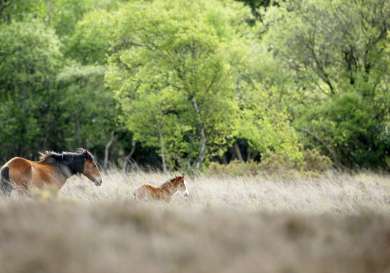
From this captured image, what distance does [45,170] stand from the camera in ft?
42.4

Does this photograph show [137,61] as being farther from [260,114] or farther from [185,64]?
[260,114]

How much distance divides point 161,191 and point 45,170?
2133 mm

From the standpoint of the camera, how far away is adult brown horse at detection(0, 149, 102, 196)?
12195 mm

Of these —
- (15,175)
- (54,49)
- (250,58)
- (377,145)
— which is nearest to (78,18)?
(54,49)

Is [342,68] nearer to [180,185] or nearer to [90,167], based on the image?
[180,185]

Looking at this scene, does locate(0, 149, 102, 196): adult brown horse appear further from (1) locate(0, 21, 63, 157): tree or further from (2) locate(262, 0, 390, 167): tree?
(1) locate(0, 21, 63, 157): tree

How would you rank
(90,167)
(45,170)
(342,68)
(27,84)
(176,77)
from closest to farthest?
(45,170) → (90,167) → (176,77) → (342,68) → (27,84)

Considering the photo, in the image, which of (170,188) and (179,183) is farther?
(179,183)

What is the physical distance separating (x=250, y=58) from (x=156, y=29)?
5267mm

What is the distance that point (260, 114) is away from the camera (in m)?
28.8

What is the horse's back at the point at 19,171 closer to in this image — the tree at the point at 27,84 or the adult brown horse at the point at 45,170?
the adult brown horse at the point at 45,170

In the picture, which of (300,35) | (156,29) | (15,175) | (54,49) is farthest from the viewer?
(54,49)

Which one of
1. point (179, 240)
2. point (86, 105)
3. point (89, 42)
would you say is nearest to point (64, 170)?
point (179, 240)

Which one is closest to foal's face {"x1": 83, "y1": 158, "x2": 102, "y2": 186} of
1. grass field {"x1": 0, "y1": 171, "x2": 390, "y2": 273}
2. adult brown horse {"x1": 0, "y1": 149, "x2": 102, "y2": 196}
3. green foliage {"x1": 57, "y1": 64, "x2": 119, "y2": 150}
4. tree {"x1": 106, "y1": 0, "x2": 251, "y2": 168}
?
adult brown horse {"x1": 0, "y1": 149, "x2": 102, "y2": 196}
